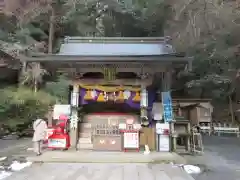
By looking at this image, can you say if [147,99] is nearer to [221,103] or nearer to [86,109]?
[86,109]

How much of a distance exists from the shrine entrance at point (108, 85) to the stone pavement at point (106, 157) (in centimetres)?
75

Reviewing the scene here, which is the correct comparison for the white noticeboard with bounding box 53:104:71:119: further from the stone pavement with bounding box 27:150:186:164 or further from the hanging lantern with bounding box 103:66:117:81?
the hanging lantern with bounding box 103:66:117:81

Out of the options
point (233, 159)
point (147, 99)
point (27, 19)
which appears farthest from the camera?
point (27, 19)

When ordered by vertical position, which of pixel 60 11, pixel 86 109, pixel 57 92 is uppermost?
pixel 60 11

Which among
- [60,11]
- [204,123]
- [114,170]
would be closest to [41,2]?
[60,11]

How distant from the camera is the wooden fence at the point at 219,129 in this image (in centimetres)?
1681

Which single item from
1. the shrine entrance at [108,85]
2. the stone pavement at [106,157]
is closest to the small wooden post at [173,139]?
the stone pavement at [106,157]

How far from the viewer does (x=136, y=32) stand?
69.8ft

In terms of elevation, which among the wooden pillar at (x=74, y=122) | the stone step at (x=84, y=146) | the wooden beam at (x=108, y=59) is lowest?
the stone step at (x=84, y=146)

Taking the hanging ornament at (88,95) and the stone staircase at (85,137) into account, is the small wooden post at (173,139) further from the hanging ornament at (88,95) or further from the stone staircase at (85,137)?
the hanging ornament at (88,95)

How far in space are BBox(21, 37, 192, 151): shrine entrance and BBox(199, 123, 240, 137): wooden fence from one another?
9.26 m

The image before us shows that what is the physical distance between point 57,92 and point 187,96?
32.6 ft

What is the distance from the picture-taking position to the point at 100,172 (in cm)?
598

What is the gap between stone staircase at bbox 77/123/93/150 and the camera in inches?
355
